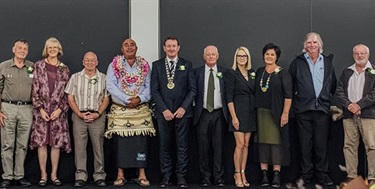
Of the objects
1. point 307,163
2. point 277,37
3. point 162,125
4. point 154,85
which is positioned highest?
point 277,37

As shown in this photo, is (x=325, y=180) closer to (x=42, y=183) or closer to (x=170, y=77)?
(x=170, y=77)

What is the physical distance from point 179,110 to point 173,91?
0.21 meters

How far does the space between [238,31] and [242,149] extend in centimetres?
157

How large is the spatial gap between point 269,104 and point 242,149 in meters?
0.55

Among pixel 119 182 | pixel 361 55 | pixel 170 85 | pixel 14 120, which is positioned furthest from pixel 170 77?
pixel 361 55

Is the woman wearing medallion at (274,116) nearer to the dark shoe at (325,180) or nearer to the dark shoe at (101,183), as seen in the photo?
the dark shoe at (325,180)

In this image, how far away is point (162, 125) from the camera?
17.2 feet

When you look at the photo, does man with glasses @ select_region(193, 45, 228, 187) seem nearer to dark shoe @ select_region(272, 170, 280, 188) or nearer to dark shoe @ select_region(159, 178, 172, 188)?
dark shoe @ select_region(159, 178, 172, 188)

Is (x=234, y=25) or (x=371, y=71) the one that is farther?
(x=234, y=25)

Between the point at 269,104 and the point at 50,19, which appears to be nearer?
the point at 269,104

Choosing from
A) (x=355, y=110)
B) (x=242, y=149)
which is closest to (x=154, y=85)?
(x=242, y=149)

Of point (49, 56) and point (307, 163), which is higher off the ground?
point (49, 56)

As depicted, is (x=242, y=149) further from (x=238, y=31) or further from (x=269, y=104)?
(x=238, y=31)

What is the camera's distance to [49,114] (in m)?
5.29
